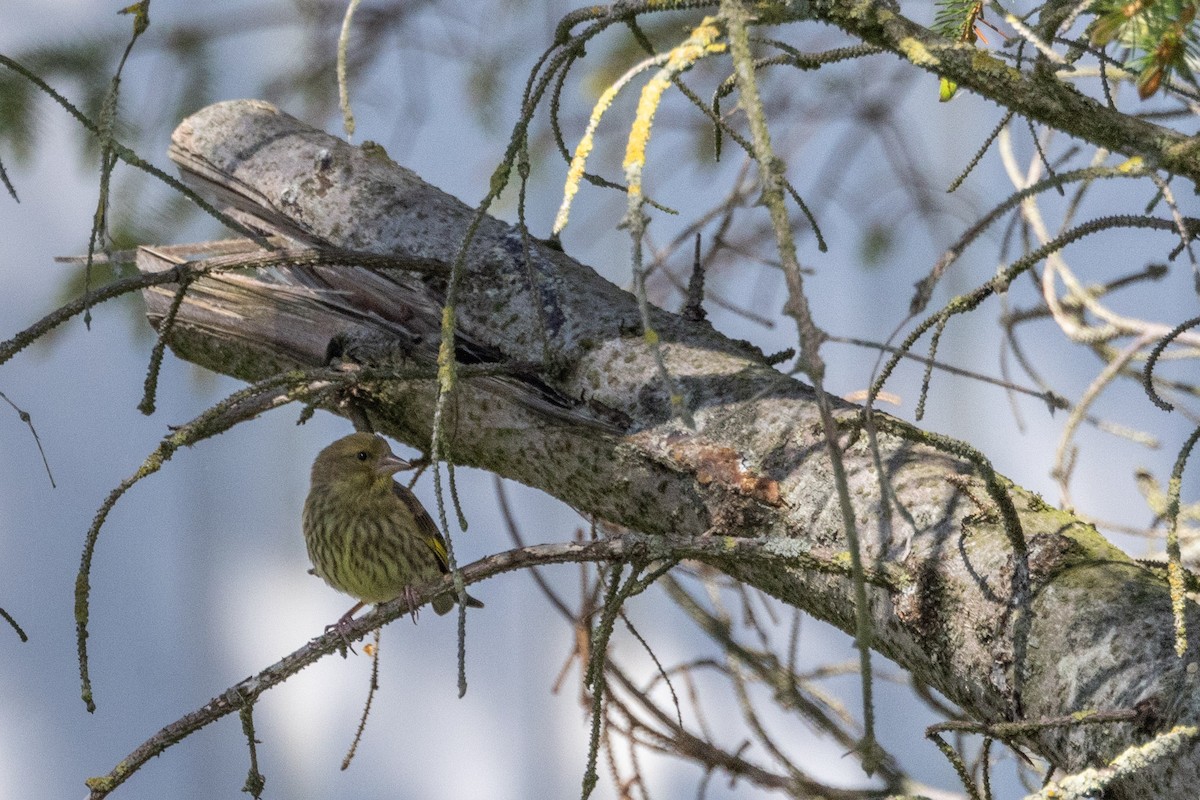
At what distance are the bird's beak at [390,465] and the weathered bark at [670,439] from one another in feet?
2.21

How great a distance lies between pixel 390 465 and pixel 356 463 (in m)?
0.21

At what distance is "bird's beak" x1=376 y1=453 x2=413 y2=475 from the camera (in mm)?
3492

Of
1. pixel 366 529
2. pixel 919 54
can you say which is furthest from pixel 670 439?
pixel 366 529

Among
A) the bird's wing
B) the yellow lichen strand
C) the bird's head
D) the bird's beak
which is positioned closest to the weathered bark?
the yellow lichen strand

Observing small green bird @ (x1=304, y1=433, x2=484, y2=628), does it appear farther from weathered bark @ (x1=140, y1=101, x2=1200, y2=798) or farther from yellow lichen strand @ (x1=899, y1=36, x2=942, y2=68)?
yellow lichen strand @ (x1=899, y1=36, x2=942, y2=68)

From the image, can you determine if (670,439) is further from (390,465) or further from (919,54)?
(390,465)

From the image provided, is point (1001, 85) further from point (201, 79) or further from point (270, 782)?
point (270, 782)

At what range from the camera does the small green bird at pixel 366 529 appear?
3.70 metres

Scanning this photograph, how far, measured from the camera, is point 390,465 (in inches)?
141

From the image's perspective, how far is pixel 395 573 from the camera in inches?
146

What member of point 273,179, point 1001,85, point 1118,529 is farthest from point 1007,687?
point 273,179

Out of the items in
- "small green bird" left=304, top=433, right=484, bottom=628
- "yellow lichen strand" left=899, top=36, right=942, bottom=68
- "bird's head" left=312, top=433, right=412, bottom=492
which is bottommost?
"yellow lichen strand" left=899, top=36, right=942, bottom=68

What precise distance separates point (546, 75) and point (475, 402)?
0.92 meters

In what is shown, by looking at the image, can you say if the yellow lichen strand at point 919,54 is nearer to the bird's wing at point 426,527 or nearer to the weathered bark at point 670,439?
the weathered bark at point 670,439
